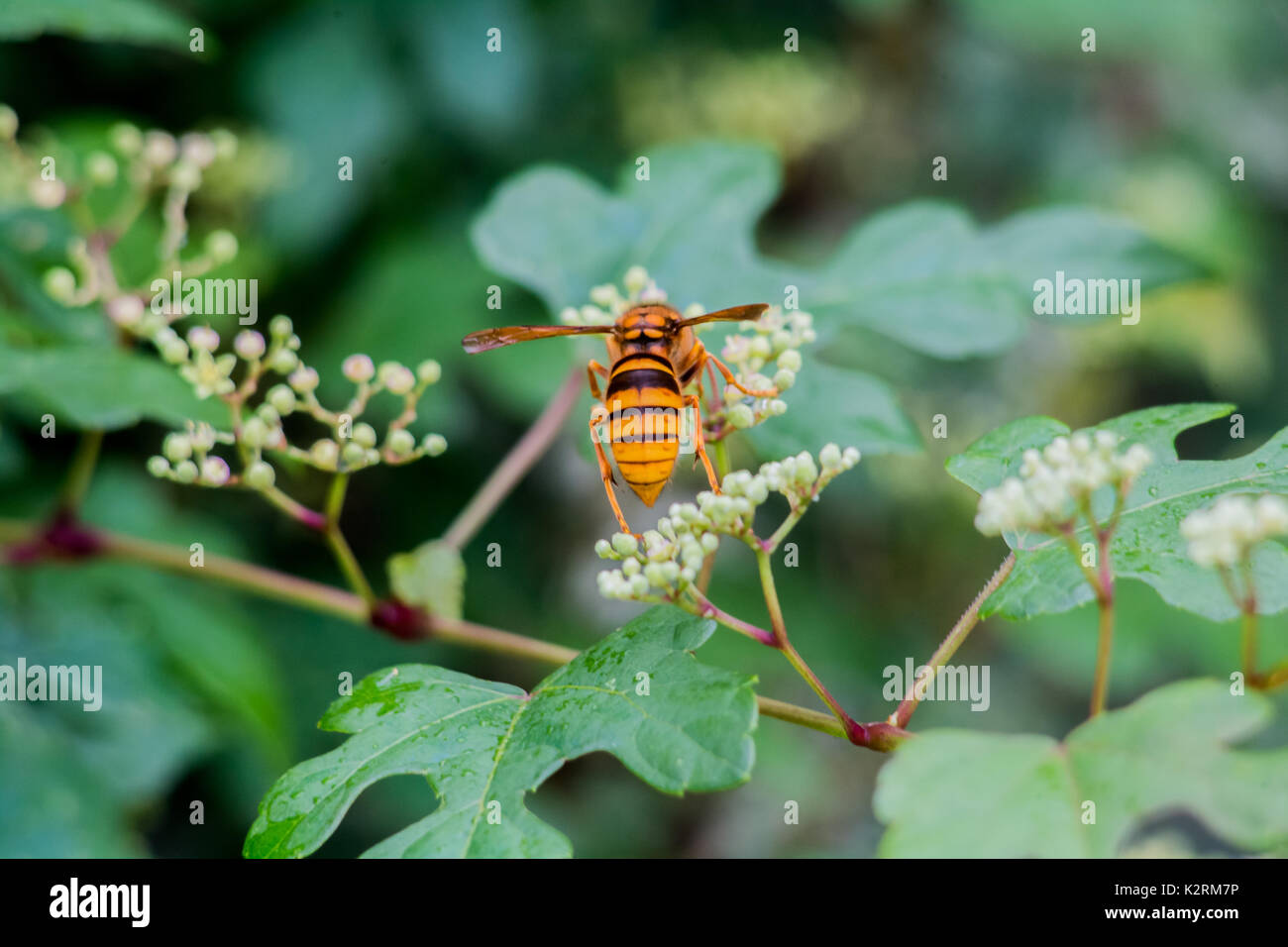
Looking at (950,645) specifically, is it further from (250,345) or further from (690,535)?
(250,345)

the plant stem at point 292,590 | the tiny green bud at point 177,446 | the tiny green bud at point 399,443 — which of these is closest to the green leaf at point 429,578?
the plant stem at point 292,590

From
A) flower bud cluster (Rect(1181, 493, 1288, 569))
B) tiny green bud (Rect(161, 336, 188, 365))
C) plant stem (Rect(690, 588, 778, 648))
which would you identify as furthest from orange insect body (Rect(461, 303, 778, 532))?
flower bud cluster (Rect(1181, 493, 1288, 569))

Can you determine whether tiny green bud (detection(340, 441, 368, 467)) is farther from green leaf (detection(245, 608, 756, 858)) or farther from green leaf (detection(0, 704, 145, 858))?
green leaf (detection(0, 704, 145, 858))

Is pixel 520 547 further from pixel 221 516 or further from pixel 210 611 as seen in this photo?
pixel 210 611

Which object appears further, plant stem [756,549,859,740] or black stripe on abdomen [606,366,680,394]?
black stripe on abdomen [606,366,680,394]

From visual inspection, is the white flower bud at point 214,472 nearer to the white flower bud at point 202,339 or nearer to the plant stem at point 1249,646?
the white flower bud at point 202,339

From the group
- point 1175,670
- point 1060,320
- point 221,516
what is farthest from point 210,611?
point 1175,670
